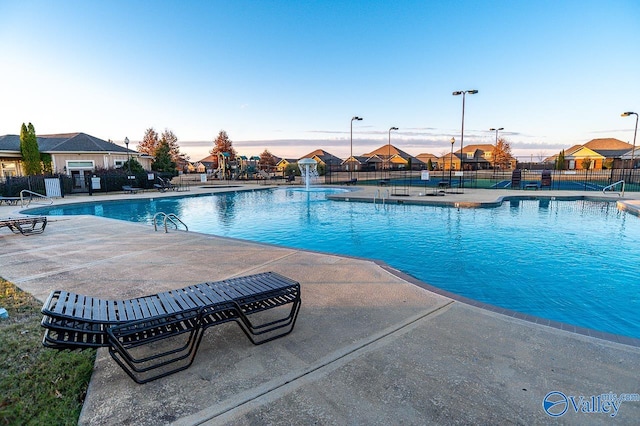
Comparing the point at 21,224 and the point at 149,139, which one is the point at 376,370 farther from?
the point at 149,139

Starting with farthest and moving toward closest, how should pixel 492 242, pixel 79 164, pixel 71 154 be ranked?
pixel 79 164 < pixel 71 154 < pixel 492 242

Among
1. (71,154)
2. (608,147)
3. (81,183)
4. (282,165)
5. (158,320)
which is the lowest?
(158,320)

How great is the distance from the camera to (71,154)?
28375 millimetres

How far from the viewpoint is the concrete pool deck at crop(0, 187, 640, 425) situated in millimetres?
2301

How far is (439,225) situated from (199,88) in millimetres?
20829

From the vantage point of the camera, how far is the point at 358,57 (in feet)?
74.3

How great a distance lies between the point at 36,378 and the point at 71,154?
3298 centimetres

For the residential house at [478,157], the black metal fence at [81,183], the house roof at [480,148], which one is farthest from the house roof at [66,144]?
the house roof at [480,148]

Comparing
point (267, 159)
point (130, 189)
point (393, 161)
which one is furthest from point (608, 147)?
point (130, 189)

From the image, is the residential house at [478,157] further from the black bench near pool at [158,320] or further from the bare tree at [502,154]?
the black bench near pool at [158,320]

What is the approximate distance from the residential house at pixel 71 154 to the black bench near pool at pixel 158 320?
29.1 metres

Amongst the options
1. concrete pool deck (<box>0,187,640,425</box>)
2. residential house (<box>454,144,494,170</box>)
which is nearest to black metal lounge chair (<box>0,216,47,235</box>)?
concrete pool deck (<box>0,187,640,425</box>)

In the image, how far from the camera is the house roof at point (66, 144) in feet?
89.7

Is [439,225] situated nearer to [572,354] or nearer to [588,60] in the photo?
[572,354]
